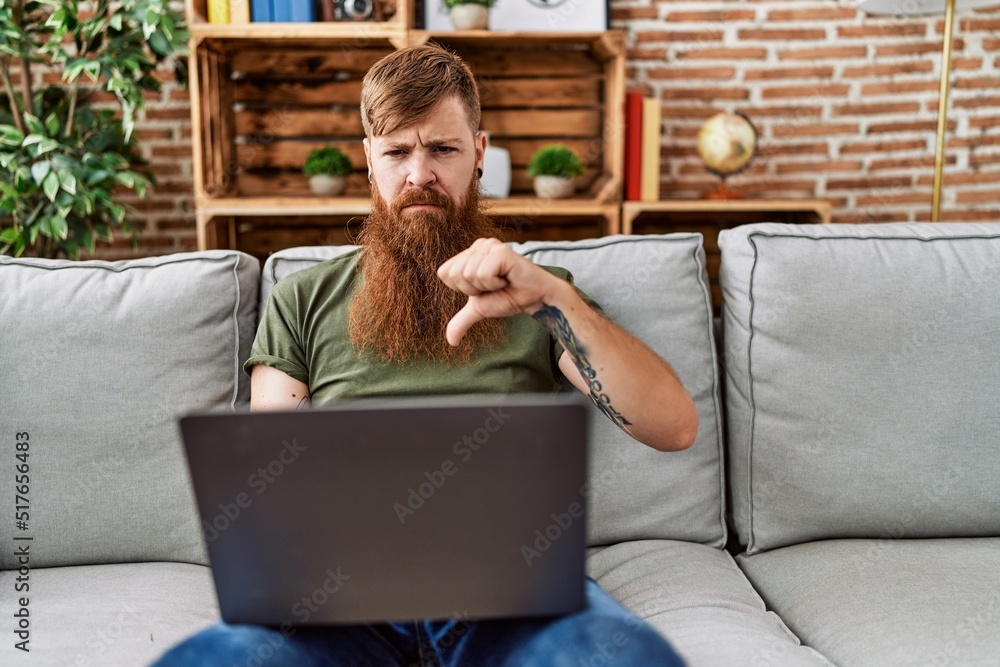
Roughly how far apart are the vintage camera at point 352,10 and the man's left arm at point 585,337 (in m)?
1.53

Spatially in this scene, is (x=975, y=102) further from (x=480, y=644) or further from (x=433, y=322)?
(x=480, y=644)

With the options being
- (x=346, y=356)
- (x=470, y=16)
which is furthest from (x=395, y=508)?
(x=470, y=16)

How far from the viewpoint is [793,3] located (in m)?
2.62

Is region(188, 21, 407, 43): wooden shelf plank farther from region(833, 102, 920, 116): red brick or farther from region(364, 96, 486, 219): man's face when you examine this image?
region(833, 102, 920, 116): red brick

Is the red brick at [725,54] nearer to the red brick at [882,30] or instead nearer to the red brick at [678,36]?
the red brick at [678,36]

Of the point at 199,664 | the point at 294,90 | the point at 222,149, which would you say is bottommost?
the point at 199,664

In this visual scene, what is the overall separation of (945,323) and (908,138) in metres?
1.57

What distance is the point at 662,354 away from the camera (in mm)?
1430

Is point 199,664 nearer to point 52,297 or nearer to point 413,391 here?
point 413,391

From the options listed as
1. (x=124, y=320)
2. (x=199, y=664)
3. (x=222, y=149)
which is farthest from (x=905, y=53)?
(x=199, y=664)

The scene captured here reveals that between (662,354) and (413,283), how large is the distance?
47cm

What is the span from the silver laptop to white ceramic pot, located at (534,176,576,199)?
176cm

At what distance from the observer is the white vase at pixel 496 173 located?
95.7 inches

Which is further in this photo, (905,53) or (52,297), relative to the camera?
(905,53)
